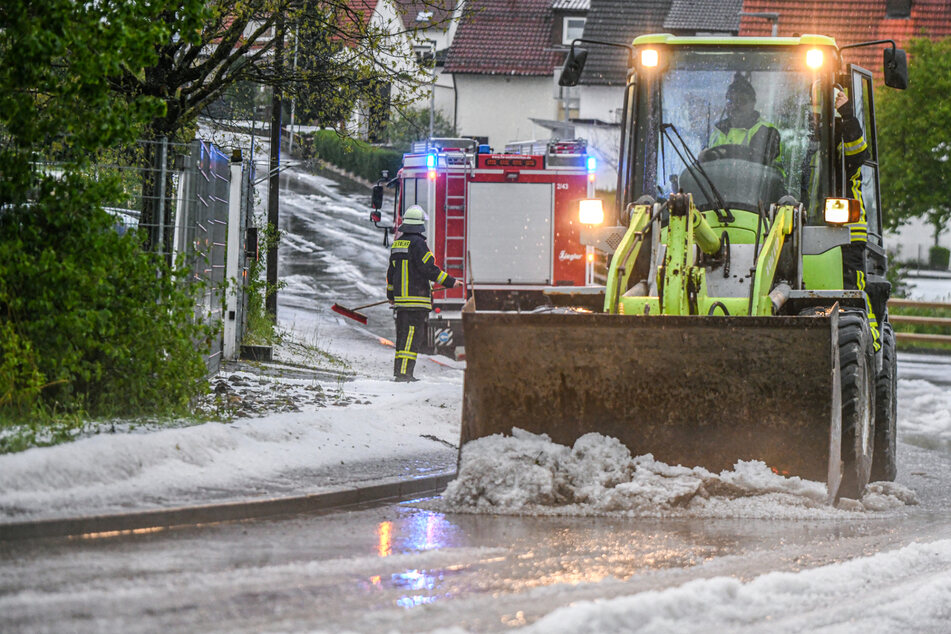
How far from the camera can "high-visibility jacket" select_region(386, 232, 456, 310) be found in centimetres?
1479

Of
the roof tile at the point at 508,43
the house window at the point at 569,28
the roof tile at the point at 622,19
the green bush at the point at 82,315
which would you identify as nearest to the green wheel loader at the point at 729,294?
the green bush at the point at 82,315

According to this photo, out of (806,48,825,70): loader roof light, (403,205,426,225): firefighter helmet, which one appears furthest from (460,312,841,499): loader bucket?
(403,205,426,225): firefighter helmet

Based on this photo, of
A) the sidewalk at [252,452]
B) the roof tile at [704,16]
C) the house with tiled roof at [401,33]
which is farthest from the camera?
the roof tile at [704,16]

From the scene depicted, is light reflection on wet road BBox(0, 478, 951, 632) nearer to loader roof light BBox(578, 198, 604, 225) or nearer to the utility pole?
loader roof light BBox(578, 198, 604, 225)

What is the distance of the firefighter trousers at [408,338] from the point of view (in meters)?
14.6

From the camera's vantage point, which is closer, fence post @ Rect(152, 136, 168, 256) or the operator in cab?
the operator in cab

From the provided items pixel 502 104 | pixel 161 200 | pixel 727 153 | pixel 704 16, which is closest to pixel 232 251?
pixel 161 200

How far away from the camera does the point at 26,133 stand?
8.09m

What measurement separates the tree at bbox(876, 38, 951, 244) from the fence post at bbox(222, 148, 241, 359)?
21815mm

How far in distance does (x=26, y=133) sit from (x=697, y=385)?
439 cm

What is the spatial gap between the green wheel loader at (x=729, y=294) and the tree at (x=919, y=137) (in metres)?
22.7

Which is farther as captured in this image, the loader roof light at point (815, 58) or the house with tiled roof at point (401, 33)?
the house with tiled roof at point (401, 33)

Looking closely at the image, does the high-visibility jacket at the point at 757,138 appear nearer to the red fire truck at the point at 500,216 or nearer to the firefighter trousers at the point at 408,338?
the firefighter trousers at the point at 408,338

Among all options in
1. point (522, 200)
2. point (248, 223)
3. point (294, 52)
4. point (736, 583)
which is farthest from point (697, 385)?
point (522, 200)
